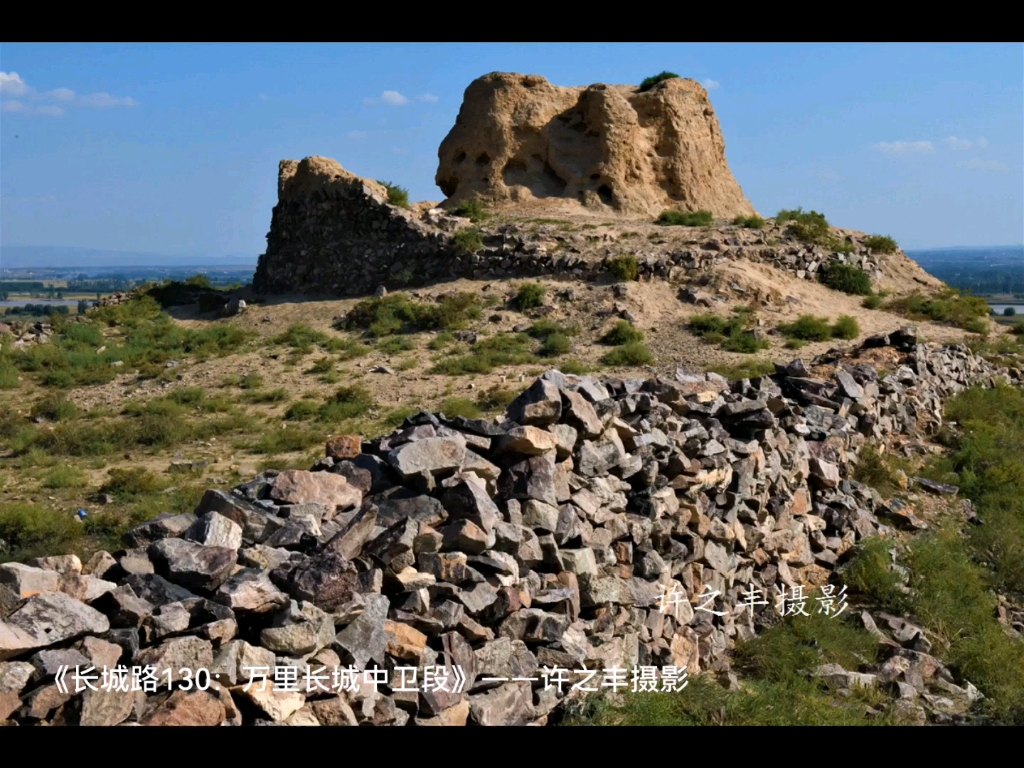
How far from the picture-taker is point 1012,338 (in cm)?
1756

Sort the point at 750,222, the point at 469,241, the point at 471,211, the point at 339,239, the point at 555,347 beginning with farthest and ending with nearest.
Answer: the point at 339,239, the point at 471,211, the point at 750,222, the point at 469,241, the point at 555,347

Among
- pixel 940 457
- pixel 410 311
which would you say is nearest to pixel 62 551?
pixel 940 457

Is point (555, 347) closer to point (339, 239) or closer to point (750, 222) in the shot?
point (750, 222)

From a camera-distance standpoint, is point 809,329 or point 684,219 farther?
point 684,219

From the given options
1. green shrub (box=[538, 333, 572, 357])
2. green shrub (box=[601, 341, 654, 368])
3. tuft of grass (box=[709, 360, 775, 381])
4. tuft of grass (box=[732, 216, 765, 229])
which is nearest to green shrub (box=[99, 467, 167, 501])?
green shrub (box=[538, 333, 572, 357])

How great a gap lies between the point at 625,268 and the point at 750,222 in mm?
4458

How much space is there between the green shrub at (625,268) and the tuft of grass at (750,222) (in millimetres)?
3948

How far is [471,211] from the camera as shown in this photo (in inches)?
851

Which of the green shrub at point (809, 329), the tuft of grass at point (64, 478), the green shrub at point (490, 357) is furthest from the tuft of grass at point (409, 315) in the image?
the tuft of grass at point (64, 478)

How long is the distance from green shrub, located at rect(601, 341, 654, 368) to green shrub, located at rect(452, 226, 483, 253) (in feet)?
18.2

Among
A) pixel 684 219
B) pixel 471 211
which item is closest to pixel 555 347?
pixel 471 211
